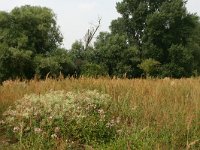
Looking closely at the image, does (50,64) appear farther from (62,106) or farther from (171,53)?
(62,106)

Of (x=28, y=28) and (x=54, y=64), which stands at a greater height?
(x=28, y=28)

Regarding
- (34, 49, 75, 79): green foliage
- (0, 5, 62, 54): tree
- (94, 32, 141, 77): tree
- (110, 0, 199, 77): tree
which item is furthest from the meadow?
(110, 0, 199, 77): tree

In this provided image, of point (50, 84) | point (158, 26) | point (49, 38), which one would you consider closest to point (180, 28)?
point (158, 26)

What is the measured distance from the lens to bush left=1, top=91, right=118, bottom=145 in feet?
18.3

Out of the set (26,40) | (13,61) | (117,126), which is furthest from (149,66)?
(117,126)

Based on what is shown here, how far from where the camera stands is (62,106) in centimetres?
620

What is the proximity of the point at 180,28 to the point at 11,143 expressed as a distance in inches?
1346

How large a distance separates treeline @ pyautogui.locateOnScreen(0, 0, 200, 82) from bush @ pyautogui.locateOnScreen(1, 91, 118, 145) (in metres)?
21.1

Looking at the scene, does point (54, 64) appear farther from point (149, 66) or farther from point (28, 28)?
point (149, 66)

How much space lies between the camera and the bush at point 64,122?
5.57 m

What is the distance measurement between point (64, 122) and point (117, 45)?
101 feet

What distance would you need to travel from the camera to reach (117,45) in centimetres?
3631

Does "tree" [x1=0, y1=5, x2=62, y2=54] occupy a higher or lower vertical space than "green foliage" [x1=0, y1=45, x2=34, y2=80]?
higher

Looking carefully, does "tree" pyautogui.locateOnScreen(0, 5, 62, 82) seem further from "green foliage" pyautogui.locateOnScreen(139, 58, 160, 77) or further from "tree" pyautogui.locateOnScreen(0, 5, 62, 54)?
"green foliage" pyautogui.locateOnScreen(139, 58, 160, 77)
